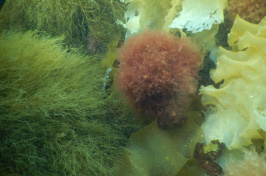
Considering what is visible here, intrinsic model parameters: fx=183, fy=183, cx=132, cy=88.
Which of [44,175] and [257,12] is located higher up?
[257,12]

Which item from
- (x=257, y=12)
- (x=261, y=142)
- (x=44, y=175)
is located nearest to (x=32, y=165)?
(x=44, y=175)

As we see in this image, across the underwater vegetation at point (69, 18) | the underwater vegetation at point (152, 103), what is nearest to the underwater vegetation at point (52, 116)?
the underwater vegetation at point (152, 103)

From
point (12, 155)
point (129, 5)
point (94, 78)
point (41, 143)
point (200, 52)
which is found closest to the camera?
point (12, 155)

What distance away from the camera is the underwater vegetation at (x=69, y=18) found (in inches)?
85.4

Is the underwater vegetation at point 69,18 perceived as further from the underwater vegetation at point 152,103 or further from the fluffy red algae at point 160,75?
the fluffy red algae at point 160,75

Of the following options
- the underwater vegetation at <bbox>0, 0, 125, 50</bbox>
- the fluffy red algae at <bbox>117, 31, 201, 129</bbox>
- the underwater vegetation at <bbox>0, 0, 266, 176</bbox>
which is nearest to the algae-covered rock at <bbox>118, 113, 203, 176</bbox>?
the underwater vegetation at <bbox>0, 0, 266, 176</bbox>

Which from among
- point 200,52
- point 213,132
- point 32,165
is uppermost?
point 200,52

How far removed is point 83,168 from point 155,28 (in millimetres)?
1626

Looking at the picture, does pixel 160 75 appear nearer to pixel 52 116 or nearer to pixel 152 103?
pixel 152 103

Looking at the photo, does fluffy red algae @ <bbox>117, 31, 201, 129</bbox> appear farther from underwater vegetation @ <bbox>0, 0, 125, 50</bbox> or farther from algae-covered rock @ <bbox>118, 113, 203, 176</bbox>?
underwater vegetation @ <bbox>0, 0, 125, 50</bbox>

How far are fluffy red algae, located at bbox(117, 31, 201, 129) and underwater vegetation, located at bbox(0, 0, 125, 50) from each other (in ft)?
2.49

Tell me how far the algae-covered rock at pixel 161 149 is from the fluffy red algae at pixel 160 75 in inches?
4.5

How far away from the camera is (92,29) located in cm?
229

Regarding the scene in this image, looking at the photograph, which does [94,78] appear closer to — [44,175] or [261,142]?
[44,175]
